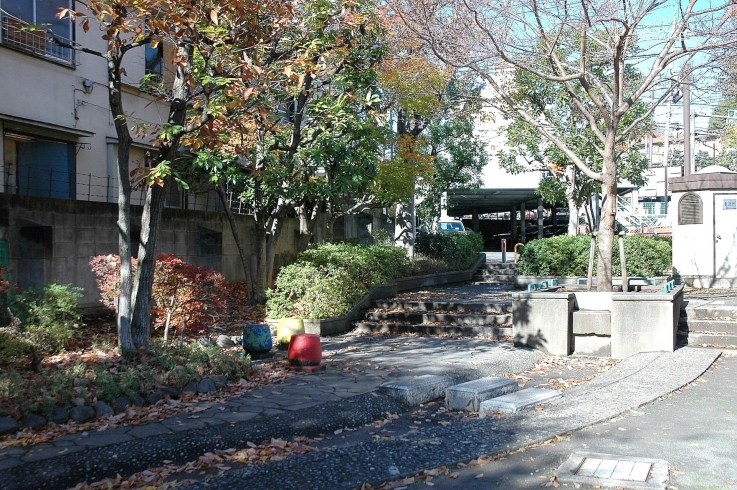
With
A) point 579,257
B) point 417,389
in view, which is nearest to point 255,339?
point 417,389

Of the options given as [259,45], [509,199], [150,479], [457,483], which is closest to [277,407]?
[150,479]

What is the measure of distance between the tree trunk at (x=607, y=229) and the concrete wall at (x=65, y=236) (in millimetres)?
8244

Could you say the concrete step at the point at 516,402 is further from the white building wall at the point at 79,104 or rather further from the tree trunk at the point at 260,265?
the white building wall at the point at 79,104

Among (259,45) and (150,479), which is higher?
(259,45)

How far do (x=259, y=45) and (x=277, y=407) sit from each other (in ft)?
16.3

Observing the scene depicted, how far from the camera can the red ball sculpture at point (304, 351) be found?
9.22m

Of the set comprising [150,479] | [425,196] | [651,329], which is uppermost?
[425,196]

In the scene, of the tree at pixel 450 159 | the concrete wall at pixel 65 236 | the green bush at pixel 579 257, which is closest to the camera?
the concrete wall at pixel 65 236

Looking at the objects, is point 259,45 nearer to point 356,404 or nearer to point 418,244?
point 356,404

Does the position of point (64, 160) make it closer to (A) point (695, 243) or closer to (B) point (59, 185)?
(B) point (59, 185)

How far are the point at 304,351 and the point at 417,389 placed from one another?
6.84 ft

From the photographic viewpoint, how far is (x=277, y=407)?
283 inches

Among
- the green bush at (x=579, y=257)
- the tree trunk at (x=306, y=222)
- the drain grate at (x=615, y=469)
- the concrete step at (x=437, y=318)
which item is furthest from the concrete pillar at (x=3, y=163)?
the green bush at (x=579, y=257)

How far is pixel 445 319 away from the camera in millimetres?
13016
